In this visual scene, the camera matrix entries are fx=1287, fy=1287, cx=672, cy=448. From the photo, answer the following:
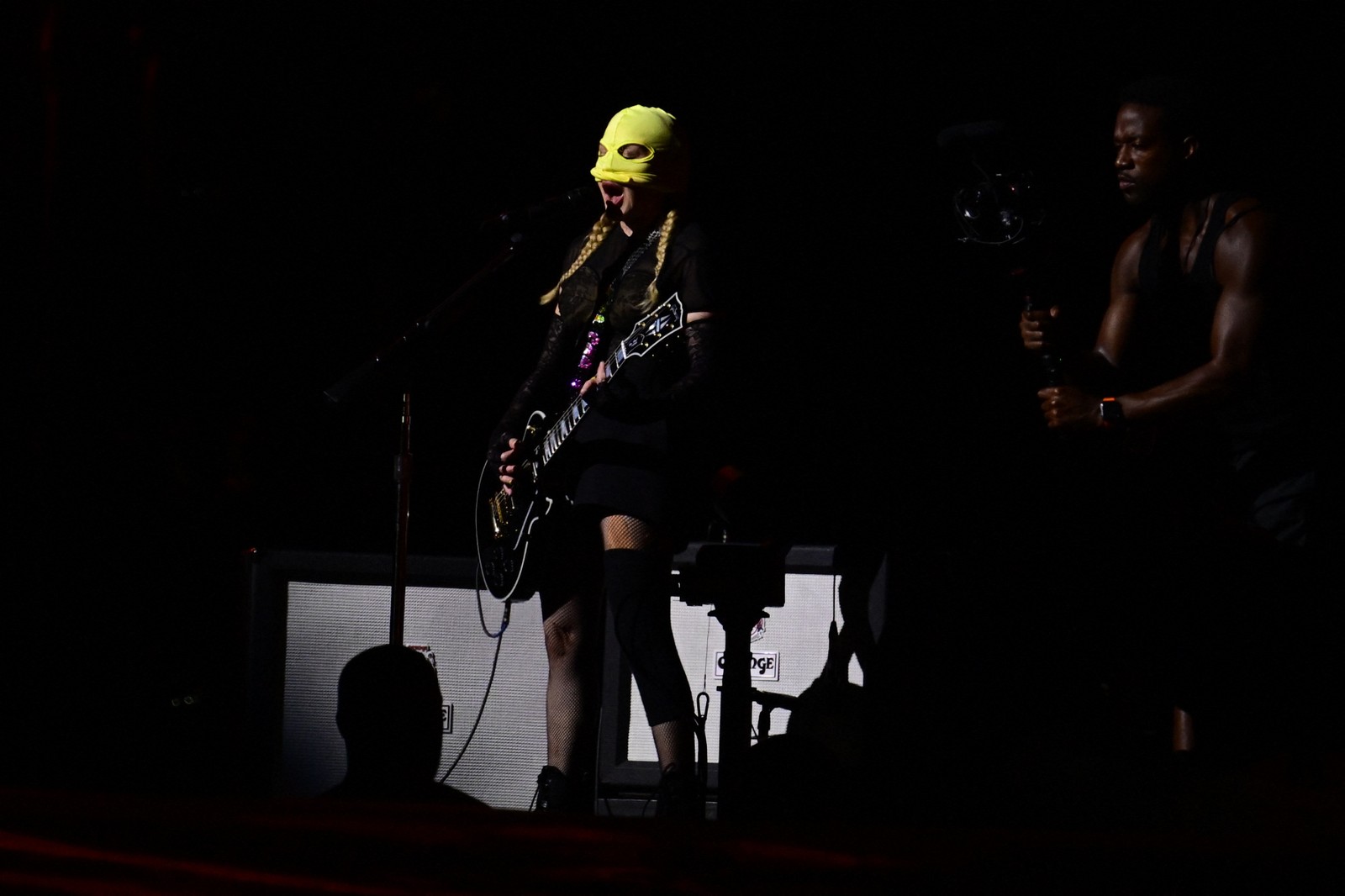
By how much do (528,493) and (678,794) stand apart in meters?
0.84

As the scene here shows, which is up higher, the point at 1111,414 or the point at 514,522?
the point at 1111,414

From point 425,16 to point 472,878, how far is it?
131 inches

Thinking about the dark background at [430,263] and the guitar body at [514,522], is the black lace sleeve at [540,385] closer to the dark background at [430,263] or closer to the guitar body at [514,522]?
the guitar body at [514,522]

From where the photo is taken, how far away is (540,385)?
3.26m

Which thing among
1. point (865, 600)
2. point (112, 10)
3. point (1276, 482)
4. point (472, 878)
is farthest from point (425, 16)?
point (472, 878)

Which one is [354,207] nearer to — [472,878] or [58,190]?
[58,190]

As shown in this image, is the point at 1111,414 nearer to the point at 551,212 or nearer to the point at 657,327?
the point at 657,327

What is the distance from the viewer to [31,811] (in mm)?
1450

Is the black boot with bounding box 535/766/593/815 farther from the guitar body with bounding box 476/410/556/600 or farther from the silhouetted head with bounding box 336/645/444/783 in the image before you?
the silhouetted head with bounding box 336/645/444/783

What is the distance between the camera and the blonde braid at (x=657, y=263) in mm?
2920

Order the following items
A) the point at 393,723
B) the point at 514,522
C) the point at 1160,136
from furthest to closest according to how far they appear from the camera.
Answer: the point at 514,522 → the point at 1160,136 → the point at 393,723

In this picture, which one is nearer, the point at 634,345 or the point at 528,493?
the point at 634,345

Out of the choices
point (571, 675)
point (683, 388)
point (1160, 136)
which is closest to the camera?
point (683, 388)

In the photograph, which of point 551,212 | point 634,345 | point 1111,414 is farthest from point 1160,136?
point 551,212
